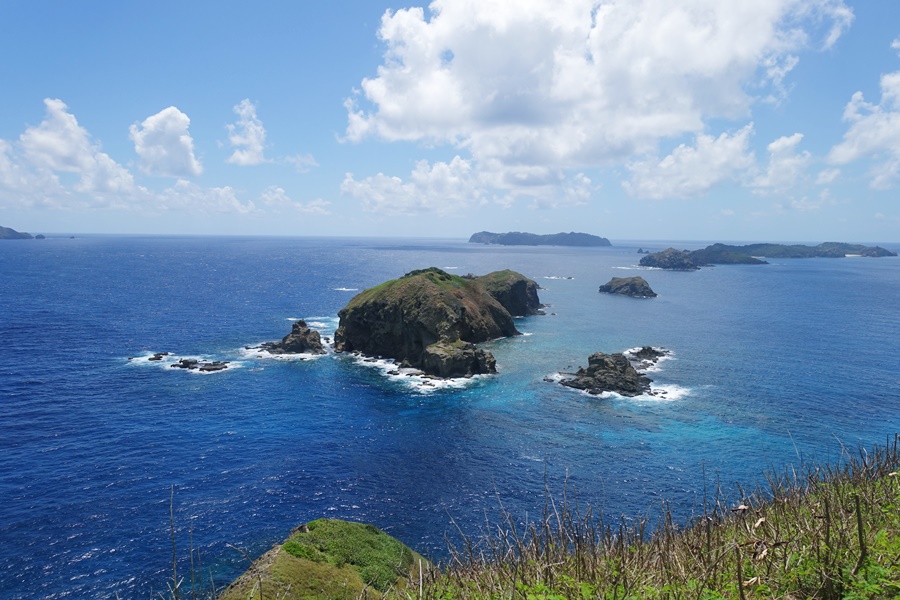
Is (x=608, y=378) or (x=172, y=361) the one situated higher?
(x=608, y=378)

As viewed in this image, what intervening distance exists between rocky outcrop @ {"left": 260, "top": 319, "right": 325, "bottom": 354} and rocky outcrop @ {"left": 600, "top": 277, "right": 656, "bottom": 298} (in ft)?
381

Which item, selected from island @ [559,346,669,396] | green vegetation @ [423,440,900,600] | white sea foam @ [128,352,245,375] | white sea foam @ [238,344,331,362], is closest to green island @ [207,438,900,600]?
green vegetation @ [423,440,900,600]

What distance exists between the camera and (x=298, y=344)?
94000 mm

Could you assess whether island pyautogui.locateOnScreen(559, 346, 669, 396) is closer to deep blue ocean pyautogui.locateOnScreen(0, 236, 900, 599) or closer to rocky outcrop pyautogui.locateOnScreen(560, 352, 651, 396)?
rocky outcrop pyautogui.locateOnScreen(560, 352, 651, 396)

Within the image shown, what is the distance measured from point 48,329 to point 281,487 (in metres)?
86.9

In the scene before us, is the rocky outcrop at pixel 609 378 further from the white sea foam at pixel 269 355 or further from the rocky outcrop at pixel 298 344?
the rocky outcrop at pixel 298 344

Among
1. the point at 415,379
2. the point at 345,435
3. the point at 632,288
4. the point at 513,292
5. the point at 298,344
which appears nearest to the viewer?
the point at 345,435

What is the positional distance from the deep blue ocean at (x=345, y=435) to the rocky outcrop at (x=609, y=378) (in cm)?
312

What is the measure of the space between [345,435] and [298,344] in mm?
39648

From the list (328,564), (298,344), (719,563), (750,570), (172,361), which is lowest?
(172,361)

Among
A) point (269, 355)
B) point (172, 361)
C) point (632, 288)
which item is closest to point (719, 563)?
point (269, 355)

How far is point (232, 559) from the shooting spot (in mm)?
36875

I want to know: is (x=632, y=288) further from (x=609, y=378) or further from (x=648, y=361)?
(x=609, y=378)

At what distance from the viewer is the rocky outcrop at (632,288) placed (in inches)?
6806
